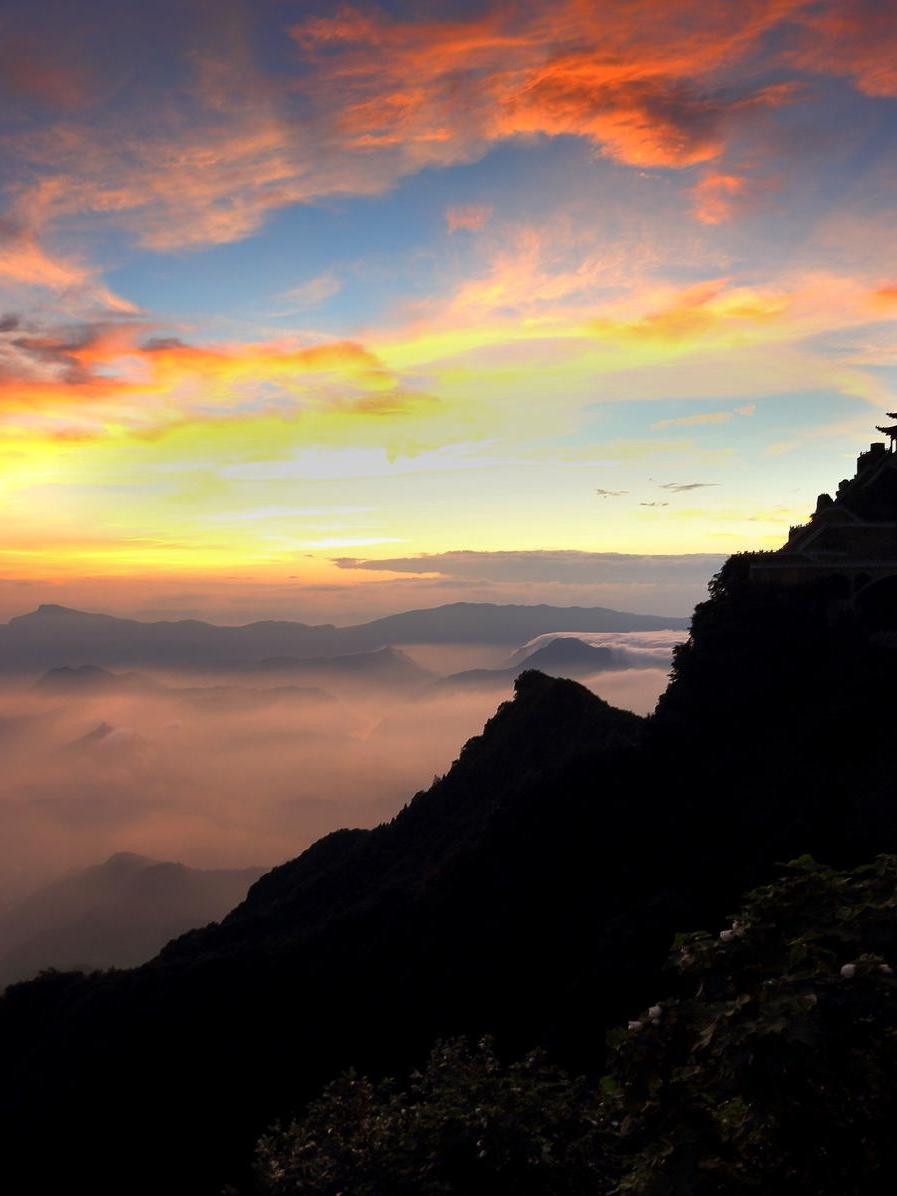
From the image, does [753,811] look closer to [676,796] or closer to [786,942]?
[676,796]

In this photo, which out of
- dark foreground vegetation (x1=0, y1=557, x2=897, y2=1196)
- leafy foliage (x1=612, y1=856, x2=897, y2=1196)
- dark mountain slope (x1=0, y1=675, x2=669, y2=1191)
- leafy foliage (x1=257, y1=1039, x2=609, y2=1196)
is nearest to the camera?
leafy foliage (x1=612, y1=856, x2=897, y2=1196)

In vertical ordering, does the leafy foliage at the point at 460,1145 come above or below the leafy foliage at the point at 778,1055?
below

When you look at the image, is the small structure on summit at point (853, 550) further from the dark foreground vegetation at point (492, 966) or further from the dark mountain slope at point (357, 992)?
the dark mountain slope at point (357, 992)

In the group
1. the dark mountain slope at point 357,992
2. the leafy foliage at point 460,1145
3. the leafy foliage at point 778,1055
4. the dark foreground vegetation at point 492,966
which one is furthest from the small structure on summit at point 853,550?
the leafy foliage at point 778,1055

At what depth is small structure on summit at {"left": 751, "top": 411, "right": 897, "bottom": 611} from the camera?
3959 centimetres

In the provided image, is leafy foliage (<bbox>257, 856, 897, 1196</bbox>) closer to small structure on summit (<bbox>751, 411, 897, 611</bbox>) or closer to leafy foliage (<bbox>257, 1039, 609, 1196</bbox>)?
leafy foliage (<bbox>257, 1039, 609, 1196</bbox>)

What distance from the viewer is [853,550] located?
1604 inches

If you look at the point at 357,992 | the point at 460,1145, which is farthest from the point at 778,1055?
the point at 357,992

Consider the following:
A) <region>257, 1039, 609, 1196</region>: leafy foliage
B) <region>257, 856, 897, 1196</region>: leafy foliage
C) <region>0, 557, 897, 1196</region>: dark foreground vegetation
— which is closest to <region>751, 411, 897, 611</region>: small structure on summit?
<region>0, 557, 897, 1196</region>: dark foreground vegetation

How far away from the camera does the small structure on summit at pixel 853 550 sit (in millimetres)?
39594

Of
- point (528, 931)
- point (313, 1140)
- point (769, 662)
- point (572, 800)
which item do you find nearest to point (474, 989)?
point (528, 931)

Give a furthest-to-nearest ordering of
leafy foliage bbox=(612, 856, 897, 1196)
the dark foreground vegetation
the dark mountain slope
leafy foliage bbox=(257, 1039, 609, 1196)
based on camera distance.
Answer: the dark mountain slope < the dark foreground vegetation < leafy foliage bbox=(257, 1039, 609, 1196) < leafy foliage bbox=(612, 856, 897, 1196)

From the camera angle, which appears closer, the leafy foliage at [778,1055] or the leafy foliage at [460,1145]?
the leafy foliage at [778,1055]

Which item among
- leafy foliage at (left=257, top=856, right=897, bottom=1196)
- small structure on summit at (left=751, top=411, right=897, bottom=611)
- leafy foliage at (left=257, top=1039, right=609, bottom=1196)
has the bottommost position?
leafy foliage at (left=257, top=1039, right=609, bottom=1196)
